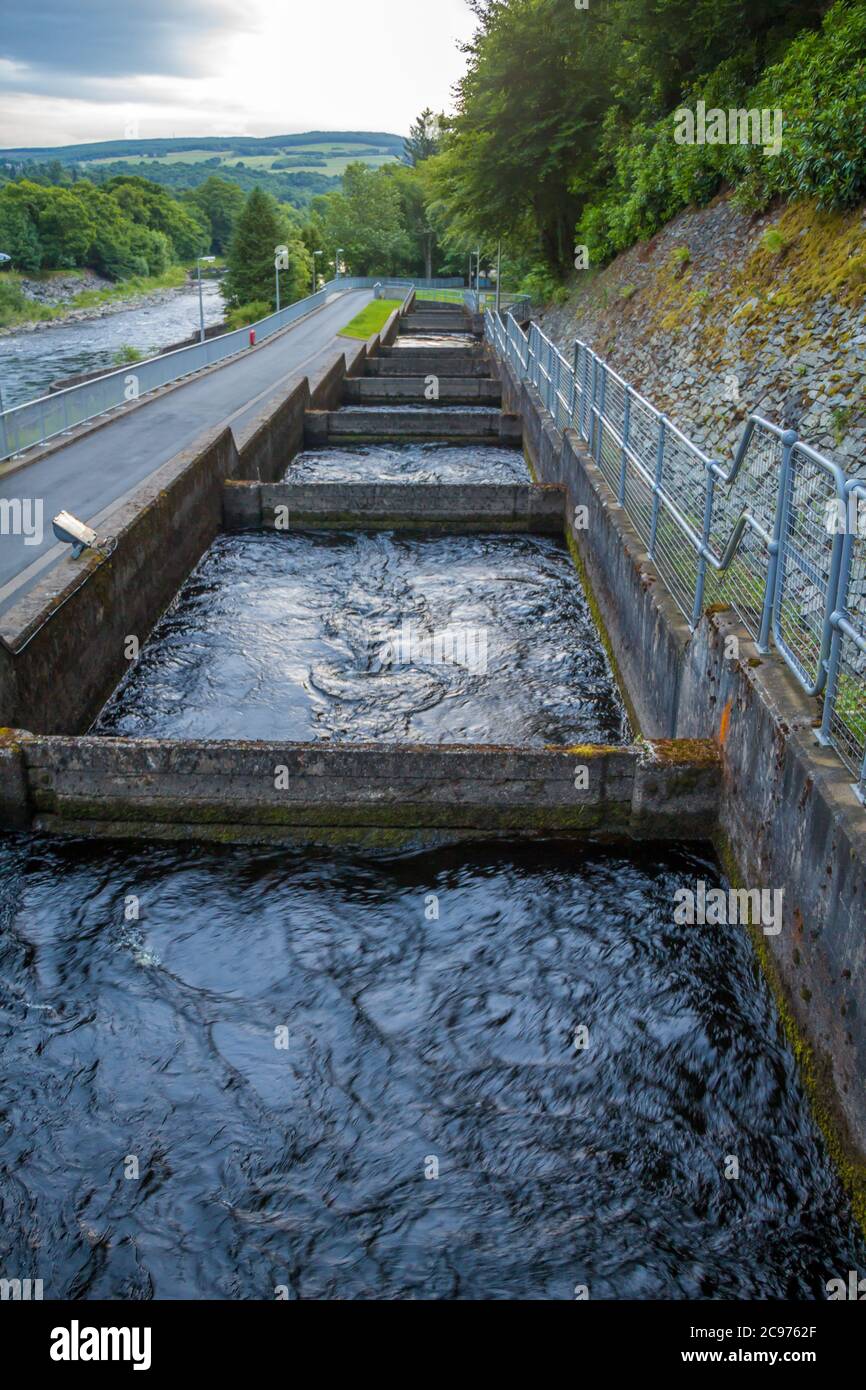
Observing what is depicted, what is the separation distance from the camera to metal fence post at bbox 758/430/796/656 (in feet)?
21.3

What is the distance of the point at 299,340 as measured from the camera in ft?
138

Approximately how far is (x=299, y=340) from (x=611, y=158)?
1398 cm

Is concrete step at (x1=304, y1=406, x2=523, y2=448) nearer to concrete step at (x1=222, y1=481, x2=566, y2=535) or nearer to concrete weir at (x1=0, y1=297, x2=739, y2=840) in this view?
concrete step at (x1=222, y1=481, x2=566, y2=535)

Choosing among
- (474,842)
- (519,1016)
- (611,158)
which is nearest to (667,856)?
(474,842)

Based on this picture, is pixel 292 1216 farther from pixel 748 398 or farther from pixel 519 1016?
pixel 748 398

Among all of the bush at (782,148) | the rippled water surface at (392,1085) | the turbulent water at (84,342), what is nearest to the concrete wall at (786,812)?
the rippled water surface at (392,1085)

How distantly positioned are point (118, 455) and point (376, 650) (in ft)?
26.0

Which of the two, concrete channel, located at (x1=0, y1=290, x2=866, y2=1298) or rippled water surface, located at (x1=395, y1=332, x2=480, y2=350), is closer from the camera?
concrete channel, located at (x1=0, y1=290, x2=866, y2=1298)

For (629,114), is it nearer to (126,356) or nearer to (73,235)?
(126,356)

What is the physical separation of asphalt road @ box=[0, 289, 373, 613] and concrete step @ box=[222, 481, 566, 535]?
1.65m

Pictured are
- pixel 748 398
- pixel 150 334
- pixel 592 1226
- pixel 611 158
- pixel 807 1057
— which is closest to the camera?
pixel 592 1226

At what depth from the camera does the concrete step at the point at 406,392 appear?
31.3 meters
